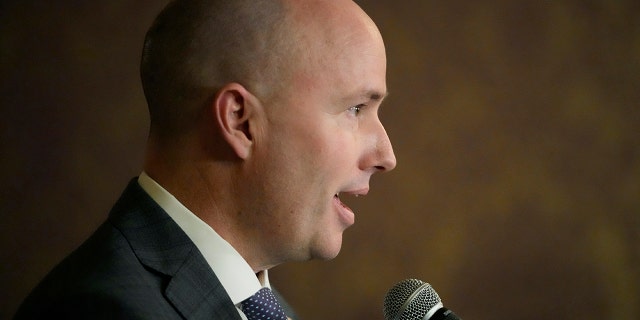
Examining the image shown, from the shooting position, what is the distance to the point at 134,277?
104 cm

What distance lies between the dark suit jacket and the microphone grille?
354 mm

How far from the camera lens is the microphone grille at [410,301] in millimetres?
1296

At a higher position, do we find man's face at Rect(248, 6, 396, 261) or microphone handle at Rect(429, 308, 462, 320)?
man's face at Rect(248, 6, 396, 261)

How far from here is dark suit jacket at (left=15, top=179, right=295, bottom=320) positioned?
0.95 meters

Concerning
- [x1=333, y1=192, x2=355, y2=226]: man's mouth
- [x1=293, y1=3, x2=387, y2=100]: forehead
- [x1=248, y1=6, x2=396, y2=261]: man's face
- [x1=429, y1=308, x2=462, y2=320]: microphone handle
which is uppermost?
[x1=293, y1=3, x2=387, y2=100]: forehead

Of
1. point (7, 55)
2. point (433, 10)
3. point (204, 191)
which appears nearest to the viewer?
point (204, 191)

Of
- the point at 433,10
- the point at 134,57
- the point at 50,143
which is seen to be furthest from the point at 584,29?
the point at 50,143

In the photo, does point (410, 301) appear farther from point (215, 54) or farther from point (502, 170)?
point (502, 170)

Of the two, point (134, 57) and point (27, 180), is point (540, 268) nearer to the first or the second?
point (134, 57)

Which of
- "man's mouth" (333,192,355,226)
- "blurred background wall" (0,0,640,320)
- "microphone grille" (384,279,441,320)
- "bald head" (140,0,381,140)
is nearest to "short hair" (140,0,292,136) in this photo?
"bald head" (140,0,381,140)

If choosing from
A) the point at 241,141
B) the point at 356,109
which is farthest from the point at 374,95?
the point at 241,141

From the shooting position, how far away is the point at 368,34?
1.22 metres

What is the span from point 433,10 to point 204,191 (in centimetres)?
180

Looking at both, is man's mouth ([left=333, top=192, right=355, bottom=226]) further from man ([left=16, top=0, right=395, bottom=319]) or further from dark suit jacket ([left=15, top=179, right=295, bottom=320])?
dark suit jacket ([left=15, top=179, right=295, bottom=320])
